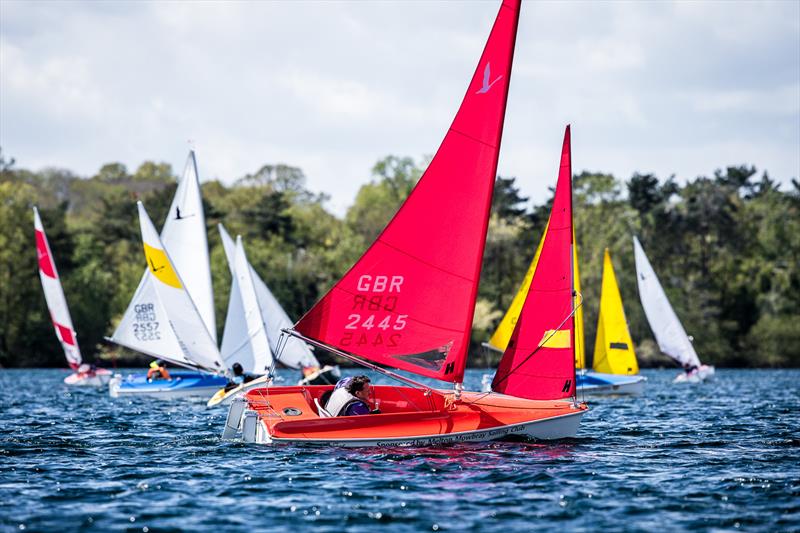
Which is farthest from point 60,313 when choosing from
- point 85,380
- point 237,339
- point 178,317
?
point 178,317

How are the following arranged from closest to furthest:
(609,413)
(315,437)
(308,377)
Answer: (315,437)
(609,413)
(308,377)

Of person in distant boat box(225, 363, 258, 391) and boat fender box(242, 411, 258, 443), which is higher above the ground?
person in distant boat box(225, 363, 258, 391)

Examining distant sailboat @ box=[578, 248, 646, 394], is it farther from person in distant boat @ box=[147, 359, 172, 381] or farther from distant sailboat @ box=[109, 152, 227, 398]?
person in distant boat @ box=[147, 359, 172, 381]

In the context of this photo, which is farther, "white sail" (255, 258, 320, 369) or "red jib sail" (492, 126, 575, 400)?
"white sail" (255, 258, 320, 369)

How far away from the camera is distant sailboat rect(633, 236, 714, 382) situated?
51.5 meters

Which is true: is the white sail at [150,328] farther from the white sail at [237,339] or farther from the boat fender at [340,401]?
the boat fender at [340,401]

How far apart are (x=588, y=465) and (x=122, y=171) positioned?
135489 millimetres

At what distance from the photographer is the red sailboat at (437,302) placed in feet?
56.9

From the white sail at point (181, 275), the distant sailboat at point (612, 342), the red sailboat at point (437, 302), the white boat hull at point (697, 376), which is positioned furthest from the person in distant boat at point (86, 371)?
the red sailboat at point (437, 302)

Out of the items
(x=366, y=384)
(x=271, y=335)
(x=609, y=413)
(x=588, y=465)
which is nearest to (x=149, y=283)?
(x=271, y=335)

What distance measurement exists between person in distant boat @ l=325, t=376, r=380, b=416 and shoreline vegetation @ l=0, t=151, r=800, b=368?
6024 cm

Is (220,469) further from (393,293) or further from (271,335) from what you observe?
(271,335)

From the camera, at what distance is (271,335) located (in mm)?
40906

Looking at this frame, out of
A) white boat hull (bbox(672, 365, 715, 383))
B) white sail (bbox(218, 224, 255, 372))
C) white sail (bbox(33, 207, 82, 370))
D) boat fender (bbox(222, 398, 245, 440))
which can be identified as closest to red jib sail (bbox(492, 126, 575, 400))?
Result: boat fender (bbox(222, 398, 245, 440))
